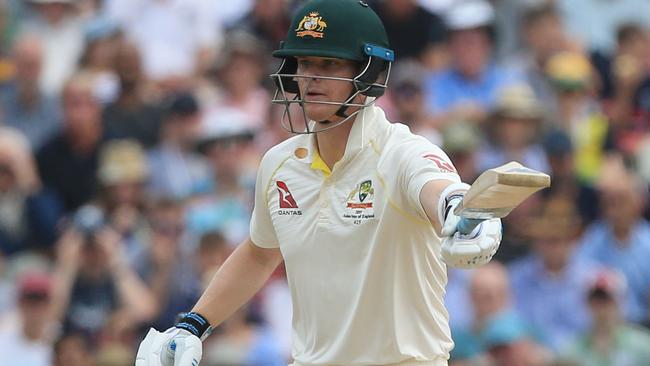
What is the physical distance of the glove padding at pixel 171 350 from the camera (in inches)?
210

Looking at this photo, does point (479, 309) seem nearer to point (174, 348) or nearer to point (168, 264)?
point (168, 264)

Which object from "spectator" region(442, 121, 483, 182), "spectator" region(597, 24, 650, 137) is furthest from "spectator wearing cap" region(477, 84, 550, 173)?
"spectator" region(597, 24, 650, 137)

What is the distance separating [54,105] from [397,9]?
9.26 feet

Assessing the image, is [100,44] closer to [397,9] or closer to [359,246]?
[397,9]

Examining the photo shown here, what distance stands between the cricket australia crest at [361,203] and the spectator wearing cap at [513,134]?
5.14 meters

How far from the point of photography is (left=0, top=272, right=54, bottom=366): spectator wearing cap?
9.40 meters

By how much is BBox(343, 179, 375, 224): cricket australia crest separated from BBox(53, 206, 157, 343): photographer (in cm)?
468

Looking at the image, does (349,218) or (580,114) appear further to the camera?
(580,114)

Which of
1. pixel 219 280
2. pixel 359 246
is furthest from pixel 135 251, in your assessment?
pixel 359 246

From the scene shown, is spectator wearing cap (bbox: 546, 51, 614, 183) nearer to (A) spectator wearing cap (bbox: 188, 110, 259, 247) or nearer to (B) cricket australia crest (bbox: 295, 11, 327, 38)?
(A) spectator wearing cap (bbox: 188, 110, 259, 247)

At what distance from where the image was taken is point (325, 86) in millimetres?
5145

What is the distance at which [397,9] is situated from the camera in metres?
11.3

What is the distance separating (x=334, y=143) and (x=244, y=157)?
191 inches

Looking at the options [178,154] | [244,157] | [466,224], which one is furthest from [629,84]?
[466,224]
